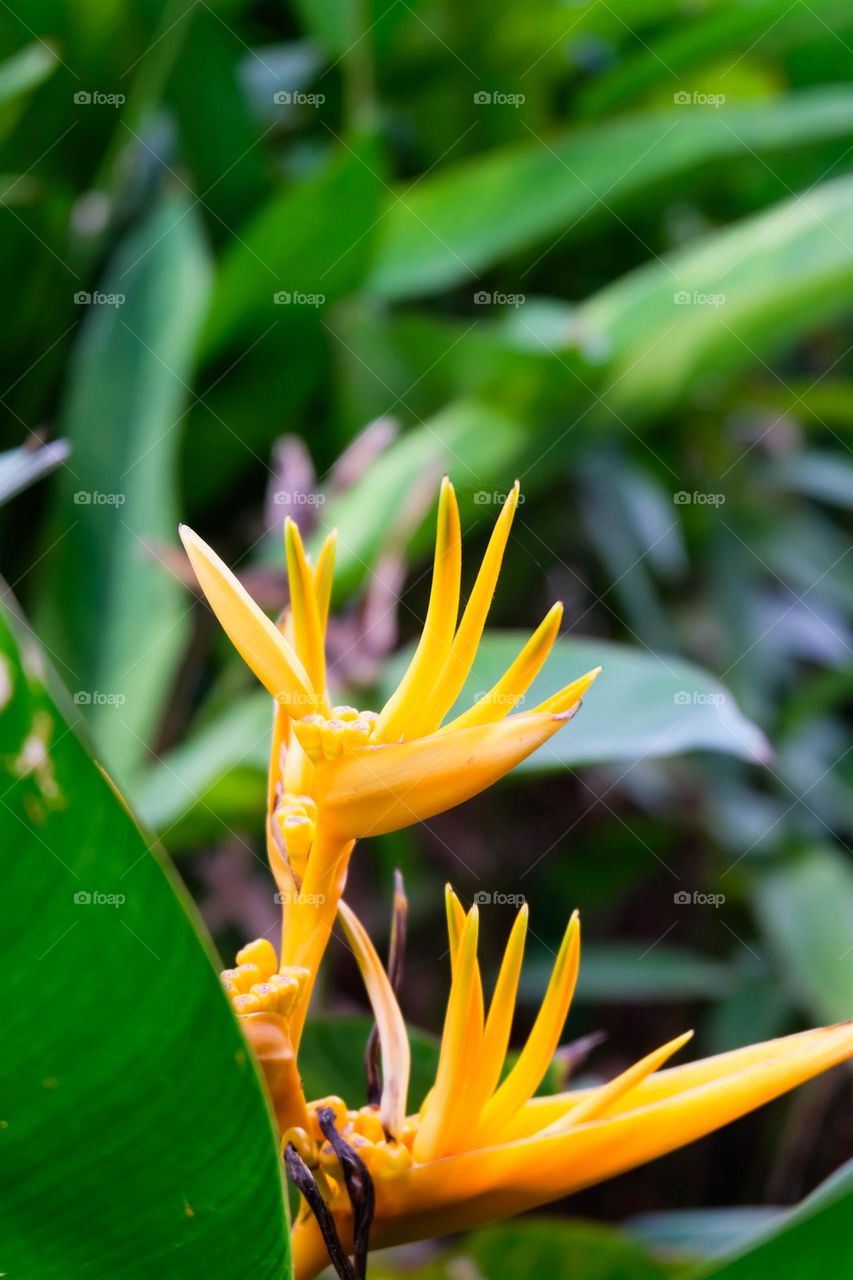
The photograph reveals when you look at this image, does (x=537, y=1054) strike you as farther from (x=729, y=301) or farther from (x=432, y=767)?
(x=729, y=301)

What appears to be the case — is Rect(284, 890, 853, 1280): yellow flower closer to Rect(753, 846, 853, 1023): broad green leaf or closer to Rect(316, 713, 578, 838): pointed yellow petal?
Rect(316, 713, 578, 838): pointed yellow petal

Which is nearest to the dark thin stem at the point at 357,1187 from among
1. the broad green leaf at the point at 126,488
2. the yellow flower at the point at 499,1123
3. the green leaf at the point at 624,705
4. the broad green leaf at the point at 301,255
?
the yellow flower at the point at 499,1123

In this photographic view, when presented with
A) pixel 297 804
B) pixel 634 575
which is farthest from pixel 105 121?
pixel 297 804

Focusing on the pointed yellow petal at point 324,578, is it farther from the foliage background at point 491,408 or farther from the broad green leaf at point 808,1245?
the foliage background at point 491,408

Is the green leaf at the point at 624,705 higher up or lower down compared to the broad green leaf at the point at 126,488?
lower down

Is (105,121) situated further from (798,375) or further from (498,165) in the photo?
(798,375)

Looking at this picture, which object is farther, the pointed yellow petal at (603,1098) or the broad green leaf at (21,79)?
the broad green leaf at (21,79)

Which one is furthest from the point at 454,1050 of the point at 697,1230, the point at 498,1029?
the point at 697,1230
